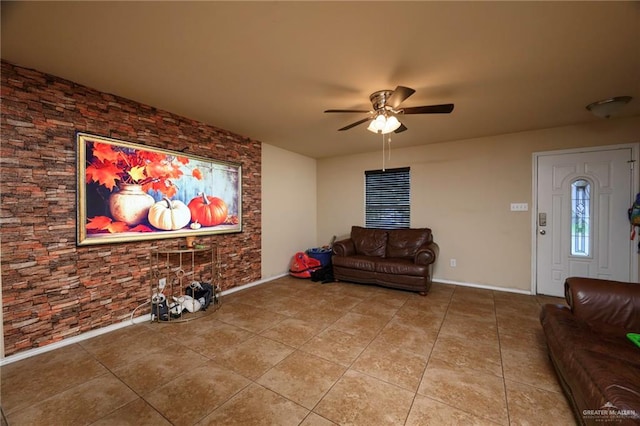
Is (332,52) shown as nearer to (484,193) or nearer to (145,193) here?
(145,193)

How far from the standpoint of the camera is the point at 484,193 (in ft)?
13.2

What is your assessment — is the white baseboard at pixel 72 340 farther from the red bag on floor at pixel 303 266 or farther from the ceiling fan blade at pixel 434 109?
the ceiling fan blade at pixel 434 109

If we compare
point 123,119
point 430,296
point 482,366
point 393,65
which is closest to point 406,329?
point 482,366

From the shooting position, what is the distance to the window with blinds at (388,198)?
185 inches

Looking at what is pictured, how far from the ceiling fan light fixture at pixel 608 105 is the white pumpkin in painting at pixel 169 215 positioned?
4947mm

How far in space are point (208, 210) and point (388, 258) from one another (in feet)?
9.68

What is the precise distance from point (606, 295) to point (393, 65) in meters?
2.43

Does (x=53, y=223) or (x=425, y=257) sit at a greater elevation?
(x=53, y=223)

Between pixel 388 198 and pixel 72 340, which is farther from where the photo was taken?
pixel 388 198

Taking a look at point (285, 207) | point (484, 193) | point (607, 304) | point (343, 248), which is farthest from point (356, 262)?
point (607, 304)

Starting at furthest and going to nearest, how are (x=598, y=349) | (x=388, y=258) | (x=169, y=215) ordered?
(x=388, y=258) → (x=169, y=215) → (x=598, y=349)

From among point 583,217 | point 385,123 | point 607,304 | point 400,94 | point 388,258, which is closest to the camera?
point 607,304

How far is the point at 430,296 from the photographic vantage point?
360 centimetres

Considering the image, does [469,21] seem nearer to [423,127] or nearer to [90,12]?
[423,127]
